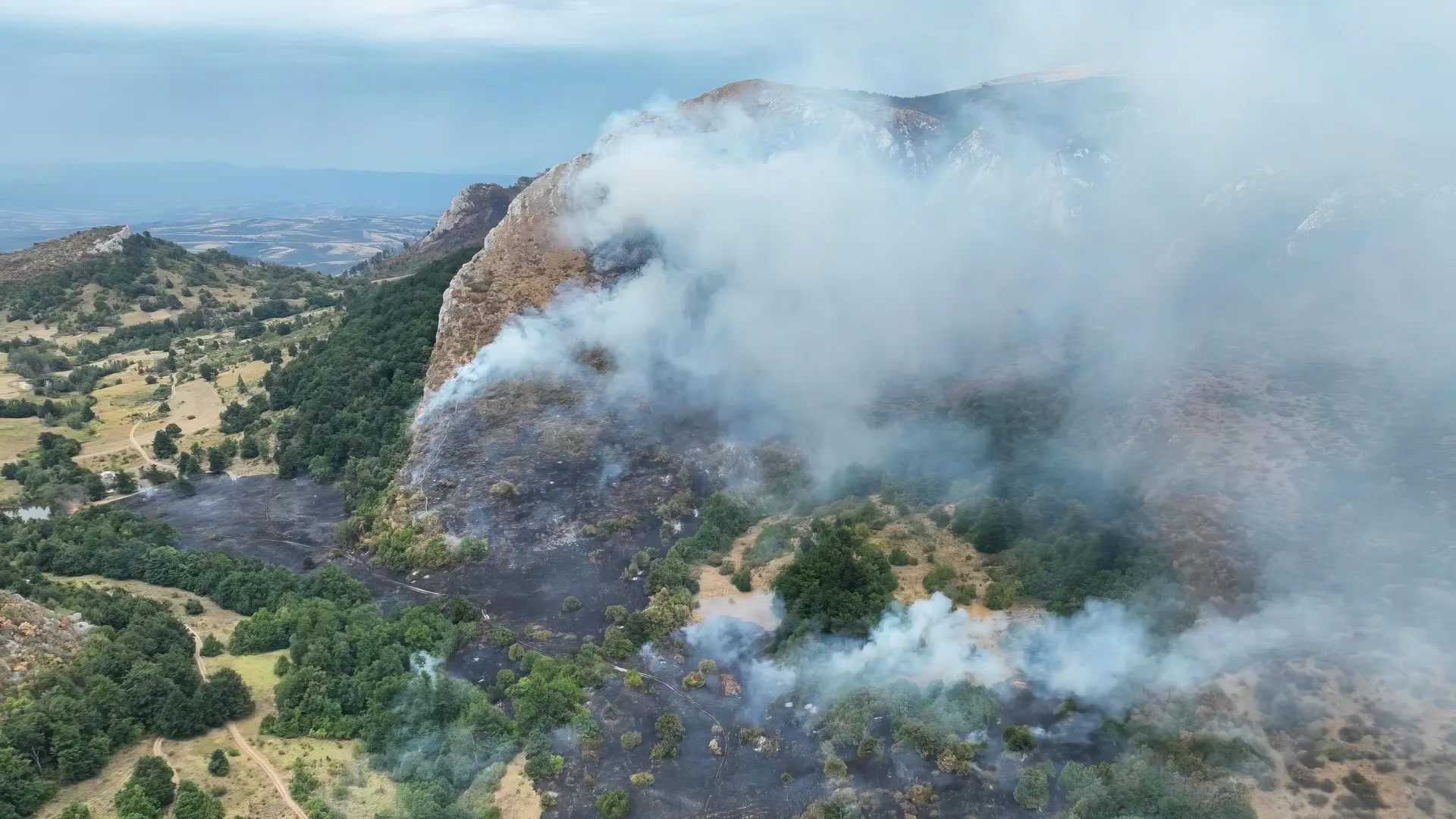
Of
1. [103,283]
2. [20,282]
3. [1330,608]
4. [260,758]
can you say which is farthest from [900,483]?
[20,282]

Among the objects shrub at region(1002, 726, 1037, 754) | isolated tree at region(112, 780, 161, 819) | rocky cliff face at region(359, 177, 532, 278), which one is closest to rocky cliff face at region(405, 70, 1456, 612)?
shrub at region(1002, 726, 1037, 754)

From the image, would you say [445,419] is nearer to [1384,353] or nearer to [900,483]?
[900,483]

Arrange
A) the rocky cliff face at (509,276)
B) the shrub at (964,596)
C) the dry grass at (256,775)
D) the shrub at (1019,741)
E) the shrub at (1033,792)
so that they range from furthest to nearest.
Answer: the rocky cliff face at (509,276)
the shrub at (964,596)
the shrub at (1019,741)
the shrub at (1033,792)
the dry grass at (256,775)

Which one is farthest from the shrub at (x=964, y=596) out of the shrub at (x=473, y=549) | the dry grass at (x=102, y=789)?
the dry grass at (x=102, y=789)

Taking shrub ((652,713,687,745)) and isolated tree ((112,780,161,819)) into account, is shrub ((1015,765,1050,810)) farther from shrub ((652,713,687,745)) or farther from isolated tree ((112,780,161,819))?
isolated tree ((112,780,161,819))

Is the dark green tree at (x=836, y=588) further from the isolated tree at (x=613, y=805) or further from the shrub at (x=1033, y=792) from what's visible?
the isolated tree at (x=613, y=805)

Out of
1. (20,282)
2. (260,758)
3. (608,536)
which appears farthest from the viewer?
(20,282)

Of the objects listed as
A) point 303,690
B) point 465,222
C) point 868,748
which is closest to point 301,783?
point 303,690
